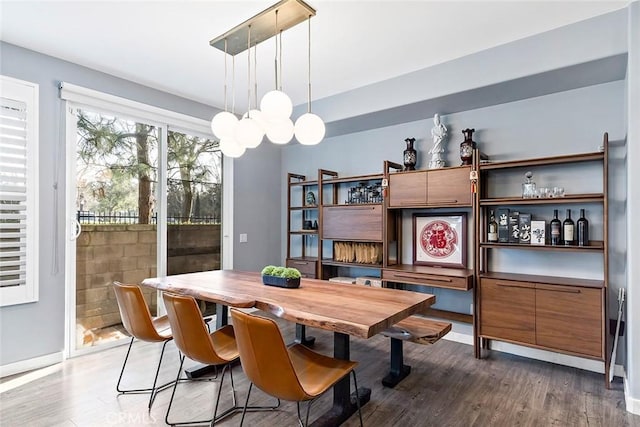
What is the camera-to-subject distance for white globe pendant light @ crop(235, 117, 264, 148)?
2.31 metres

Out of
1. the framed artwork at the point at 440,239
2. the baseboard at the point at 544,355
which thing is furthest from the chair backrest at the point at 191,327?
the baseboard at the point at 544,355

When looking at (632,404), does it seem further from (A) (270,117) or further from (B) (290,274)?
(A) (270,117)

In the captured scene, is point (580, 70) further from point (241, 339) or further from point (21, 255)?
point (21, 255)

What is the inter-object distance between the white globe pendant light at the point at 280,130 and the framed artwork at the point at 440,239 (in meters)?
2.16

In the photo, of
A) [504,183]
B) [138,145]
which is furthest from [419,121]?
[138,145]

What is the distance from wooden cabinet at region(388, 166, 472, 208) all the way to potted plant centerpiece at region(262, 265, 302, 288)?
5.36 ft

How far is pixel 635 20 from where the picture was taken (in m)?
2.34

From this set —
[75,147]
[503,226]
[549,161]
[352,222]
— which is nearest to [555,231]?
[503,226]

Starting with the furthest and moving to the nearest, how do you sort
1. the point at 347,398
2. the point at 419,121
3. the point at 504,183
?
the point at 419,121
the point at 504,183
the point at 347,398

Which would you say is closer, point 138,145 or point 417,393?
point 417,393

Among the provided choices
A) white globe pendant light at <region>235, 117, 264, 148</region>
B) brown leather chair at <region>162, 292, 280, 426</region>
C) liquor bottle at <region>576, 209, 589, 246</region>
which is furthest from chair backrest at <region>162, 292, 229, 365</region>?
liquor bottle at <region>576, 209, 589, 246</region>

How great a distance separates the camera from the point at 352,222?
4094mm

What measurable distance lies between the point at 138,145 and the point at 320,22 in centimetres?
237

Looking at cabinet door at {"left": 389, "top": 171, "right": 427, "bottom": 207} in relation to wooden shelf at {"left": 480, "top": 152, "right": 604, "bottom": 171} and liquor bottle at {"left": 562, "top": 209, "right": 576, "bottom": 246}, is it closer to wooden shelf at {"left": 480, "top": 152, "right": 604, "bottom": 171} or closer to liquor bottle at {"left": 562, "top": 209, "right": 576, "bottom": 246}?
wooden shelf at {"left": 480, "top": 152, "right": 604, "bottom": 171}
